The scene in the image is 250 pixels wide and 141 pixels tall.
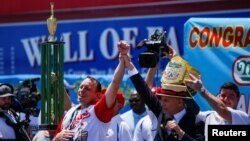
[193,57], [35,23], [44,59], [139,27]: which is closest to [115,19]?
[139,27]

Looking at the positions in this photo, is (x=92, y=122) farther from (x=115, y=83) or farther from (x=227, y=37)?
(x=227, y=37)

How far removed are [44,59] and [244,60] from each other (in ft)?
6.64

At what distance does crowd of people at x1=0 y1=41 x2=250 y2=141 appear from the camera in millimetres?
6164

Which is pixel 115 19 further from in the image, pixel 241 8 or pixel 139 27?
pixel 241 8

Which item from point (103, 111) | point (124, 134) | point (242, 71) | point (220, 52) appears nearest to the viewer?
point (103, 111)

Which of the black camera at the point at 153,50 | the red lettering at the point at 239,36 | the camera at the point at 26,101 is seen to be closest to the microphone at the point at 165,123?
the black camera at the point at 153,50

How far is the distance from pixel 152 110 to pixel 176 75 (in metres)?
0.42

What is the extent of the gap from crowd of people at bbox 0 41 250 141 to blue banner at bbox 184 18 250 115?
0.83m

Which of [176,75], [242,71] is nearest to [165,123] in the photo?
[176,75]

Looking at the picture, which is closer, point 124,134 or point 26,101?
point 124,134

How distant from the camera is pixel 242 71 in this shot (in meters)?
8.18

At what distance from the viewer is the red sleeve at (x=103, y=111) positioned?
6.66 metres

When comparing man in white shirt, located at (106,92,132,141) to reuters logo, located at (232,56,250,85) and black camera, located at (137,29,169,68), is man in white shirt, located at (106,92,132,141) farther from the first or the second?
reuters logo, located at (232,56,250,85)

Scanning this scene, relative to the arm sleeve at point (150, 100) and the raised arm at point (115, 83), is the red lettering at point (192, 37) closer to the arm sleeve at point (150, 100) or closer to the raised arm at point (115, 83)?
the raised arm at point (115, 83)
